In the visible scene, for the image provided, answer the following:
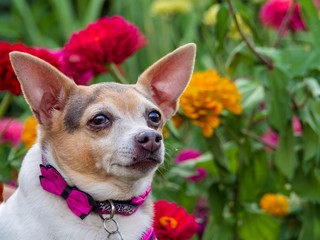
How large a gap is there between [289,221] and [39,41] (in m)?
3.02

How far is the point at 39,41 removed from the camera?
20.7 feet

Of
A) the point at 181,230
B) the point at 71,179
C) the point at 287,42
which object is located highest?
the point at 71,179

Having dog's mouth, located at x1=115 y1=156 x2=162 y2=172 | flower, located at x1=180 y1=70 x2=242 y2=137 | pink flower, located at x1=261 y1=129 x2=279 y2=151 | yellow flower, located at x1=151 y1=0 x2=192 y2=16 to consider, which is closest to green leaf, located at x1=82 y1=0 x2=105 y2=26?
yellow flower, located at x1=151 y1=0 x2=192 y2=16

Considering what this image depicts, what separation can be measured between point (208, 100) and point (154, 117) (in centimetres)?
65

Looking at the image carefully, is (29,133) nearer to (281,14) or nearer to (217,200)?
(217,200)

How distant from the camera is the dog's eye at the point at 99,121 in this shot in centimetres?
261

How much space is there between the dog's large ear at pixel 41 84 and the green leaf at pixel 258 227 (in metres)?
1.23

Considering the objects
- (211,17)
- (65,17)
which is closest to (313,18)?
(211,17)

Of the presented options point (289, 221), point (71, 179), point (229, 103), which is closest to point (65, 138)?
point (71, 179)

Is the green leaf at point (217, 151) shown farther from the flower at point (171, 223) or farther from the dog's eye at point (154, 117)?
Answer: the dog's eye at point (154, 117)

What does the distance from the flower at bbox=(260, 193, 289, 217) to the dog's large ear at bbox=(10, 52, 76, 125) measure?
4.21 ft

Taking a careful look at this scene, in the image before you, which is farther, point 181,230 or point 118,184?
point 181,230

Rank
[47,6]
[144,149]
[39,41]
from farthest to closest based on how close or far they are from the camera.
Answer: [47,6]
[39,41]
[144,149]

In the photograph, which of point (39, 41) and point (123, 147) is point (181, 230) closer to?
point (123, 147)
